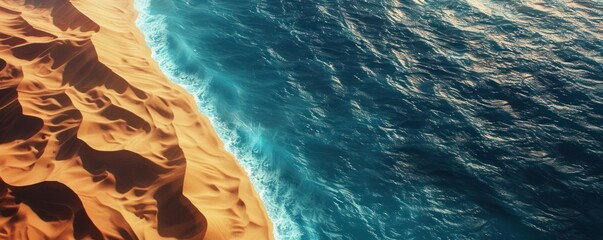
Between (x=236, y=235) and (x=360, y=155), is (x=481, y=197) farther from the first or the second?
(x=236, y=235)

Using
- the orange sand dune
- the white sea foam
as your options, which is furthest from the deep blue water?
the orange sand dune

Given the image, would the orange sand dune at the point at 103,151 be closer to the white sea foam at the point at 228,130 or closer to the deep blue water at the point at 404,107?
the white sea foam at the point at 228,130

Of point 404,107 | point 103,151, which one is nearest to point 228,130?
point 103,151

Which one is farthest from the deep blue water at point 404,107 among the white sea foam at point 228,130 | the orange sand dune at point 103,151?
the orange sand dune at point 103,151

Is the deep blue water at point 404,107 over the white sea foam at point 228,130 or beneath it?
over

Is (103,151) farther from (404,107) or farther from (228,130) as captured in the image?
(404,107)

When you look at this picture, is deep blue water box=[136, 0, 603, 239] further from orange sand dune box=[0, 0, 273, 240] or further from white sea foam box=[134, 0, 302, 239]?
orange sand dune box=[0, 0, 273, 240]

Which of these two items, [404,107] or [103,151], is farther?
[404,107]

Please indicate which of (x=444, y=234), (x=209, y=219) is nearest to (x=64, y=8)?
(x=209, y=219)
